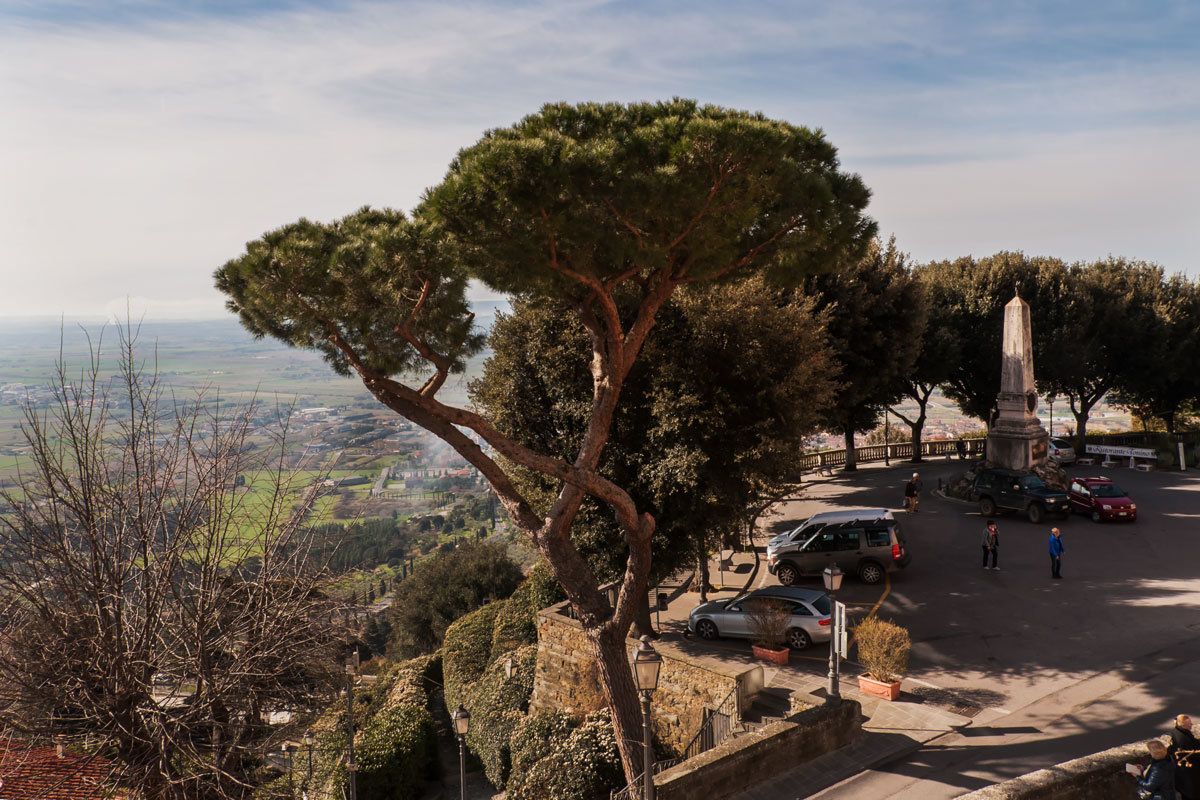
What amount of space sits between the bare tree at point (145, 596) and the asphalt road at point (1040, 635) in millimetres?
7206

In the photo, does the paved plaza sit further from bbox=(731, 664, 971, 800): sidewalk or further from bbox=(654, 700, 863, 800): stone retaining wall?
bbox=(654, 700, 863, 800): stone retaining wall

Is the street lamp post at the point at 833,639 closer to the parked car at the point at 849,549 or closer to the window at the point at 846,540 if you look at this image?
the parked car at the point at 849,549

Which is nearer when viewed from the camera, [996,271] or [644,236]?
[644,236]

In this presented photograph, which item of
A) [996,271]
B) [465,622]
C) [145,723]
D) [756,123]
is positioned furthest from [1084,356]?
[145,723]

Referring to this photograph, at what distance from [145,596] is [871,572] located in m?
15.4

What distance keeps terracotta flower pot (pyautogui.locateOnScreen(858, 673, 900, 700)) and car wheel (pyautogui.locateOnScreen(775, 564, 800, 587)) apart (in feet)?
19.4

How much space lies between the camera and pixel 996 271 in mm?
35562

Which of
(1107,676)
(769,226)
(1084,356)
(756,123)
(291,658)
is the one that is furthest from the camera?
(1084,356)

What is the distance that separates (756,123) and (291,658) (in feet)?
29.0

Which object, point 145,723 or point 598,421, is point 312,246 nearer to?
point 598,421

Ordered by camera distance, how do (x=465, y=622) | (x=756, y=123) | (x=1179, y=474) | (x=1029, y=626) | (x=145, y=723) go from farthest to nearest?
(x=1179, y=474) < (x=465, y=622) < (x=1029, y=626) < (x=756, y=123) < (x=145, y=723)

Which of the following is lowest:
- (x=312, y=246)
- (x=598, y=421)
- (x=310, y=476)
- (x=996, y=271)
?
(x=310, y=476)

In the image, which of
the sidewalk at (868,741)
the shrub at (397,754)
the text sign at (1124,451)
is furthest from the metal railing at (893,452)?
the sidewalk at (868,741)

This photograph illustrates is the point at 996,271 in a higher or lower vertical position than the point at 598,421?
higher
